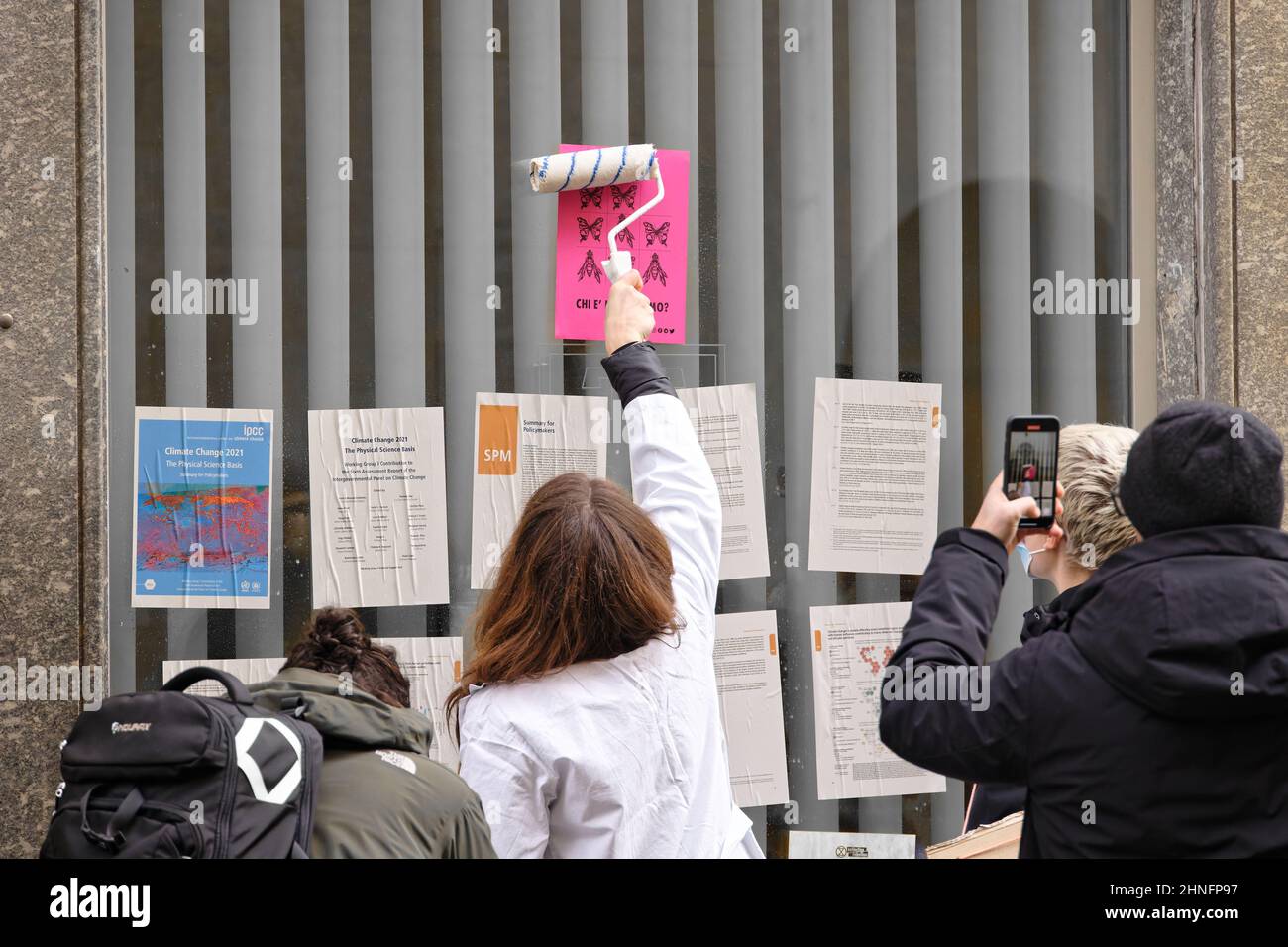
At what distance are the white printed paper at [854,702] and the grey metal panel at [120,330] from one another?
1.91m

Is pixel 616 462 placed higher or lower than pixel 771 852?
higher

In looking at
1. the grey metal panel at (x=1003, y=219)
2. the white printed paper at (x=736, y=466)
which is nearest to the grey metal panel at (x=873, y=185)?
the grey metal panel at (x=1003, y=219)

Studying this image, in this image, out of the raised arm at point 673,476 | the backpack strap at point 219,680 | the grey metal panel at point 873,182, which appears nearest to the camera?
the backpack strap at point 219,680

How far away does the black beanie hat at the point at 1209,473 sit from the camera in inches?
70.4

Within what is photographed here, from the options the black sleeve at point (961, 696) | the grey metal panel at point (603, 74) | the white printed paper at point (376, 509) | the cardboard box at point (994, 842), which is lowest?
the cardboard box at point (994, 842)

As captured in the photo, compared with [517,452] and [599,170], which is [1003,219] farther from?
[517,452]

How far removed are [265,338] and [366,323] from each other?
0.28 meters

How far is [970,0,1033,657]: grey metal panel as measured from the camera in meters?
3.44

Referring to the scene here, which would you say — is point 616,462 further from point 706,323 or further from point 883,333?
point 883,333

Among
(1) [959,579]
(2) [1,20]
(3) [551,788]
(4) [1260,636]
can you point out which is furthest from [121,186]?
(4) [1260,636]

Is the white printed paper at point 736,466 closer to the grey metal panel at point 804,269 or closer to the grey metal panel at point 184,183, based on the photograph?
the grey metal panel at point 804,269

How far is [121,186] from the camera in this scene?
10.5 feet

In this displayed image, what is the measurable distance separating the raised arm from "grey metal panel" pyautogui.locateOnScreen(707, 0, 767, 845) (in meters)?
0.56

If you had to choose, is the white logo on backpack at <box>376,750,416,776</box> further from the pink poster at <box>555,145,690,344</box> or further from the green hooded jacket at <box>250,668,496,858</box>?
the pink poster at <box>555,145,690,344</box>
